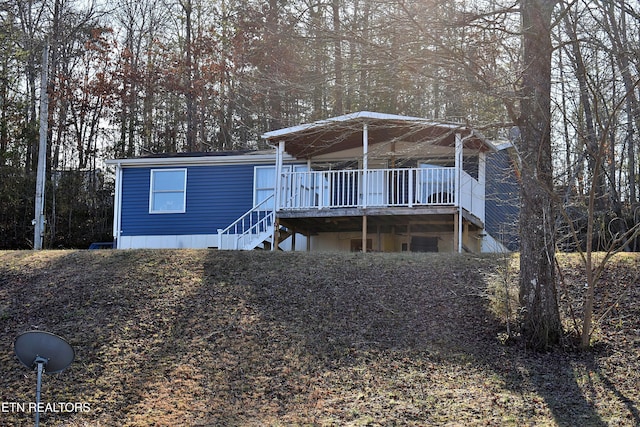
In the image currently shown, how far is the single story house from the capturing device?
16.8m

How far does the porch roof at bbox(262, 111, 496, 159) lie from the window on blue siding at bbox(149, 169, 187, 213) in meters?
3.35

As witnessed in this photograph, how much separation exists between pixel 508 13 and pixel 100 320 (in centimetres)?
761

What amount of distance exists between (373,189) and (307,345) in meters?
7.20

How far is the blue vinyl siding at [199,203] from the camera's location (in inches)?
795

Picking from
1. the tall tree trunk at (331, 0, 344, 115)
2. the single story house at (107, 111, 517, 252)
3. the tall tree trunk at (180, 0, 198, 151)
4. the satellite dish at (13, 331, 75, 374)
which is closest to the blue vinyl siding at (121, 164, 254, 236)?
the single story house at (107, 111, 517, 252)

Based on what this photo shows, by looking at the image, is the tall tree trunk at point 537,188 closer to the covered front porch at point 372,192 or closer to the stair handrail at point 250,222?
the covered front porch at point 372,192

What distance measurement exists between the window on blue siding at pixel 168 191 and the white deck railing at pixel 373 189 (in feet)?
11.9

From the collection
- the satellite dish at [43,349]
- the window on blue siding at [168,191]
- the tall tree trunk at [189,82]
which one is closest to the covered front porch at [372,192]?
the window on blue siding at [168,191]

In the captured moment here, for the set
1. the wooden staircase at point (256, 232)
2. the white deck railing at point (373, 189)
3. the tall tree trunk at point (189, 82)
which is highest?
the tall tree trunk at point (189, 82)

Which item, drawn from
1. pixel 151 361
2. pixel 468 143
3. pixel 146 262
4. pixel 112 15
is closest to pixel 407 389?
pixel 151 361

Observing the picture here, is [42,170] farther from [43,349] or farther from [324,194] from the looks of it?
[43,349]

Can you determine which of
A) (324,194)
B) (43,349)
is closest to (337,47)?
(43,349)

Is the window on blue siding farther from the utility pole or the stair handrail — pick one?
the utility pole

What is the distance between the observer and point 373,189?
57.5 ft
